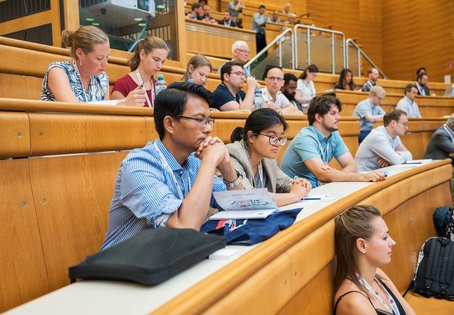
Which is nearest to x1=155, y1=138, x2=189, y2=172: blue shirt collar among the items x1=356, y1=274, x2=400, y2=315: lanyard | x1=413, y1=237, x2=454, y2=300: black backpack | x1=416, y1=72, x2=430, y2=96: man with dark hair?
x1=356, y1=274, x2=400, y2=315: lanyard

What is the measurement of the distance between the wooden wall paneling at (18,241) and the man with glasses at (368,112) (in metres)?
3.36

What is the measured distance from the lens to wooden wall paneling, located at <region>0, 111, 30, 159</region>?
994 mm

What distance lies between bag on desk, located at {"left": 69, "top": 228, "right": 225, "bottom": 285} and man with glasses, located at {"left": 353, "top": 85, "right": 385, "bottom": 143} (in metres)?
3.51

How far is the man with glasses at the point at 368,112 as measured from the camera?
13.4ft

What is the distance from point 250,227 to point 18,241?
0.45m

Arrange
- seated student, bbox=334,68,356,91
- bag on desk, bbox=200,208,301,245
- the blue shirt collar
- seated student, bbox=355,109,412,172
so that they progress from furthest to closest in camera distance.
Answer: seated student, bbox=334,68,356,91
seated student, bbox=355,109,412,172
the blue shirt collar
bag on desk, bbox=200,208,301,245

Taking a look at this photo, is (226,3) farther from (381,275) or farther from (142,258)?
(142,258)

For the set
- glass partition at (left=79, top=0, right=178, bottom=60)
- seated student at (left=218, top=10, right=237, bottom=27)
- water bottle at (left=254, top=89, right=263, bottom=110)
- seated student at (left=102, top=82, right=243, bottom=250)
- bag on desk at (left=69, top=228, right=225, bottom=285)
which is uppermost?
seated student at (left=218, top=10, right=237, bottom=27)

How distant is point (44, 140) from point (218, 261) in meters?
0.55

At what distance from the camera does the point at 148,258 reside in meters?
0.64

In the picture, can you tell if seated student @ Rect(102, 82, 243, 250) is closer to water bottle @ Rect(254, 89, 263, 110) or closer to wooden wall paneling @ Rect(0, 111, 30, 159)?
wooden wall paneling @ Rect(0, 111, 30, 159)

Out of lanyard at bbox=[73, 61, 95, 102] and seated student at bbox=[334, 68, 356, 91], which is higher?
seated student at bbox=[334, 68, 356, 91]

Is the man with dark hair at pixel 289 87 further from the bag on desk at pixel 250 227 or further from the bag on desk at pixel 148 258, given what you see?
the bag on desk at pixel 148 258

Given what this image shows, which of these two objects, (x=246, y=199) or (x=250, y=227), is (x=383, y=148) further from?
(x=250, y=227)
